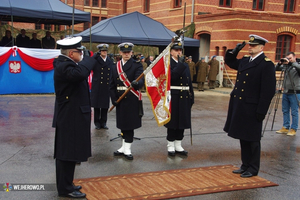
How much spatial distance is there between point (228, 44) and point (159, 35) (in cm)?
529

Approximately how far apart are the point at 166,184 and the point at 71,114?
1.73 meters

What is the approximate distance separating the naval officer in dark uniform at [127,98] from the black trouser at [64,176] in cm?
178

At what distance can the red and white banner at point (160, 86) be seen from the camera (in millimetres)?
5543

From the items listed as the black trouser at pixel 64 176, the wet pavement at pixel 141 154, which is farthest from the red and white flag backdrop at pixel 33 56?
the black trouser at pixel 64 176

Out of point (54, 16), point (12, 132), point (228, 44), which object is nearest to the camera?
point (12, 132)

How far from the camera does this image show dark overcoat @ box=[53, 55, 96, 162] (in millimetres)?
4000

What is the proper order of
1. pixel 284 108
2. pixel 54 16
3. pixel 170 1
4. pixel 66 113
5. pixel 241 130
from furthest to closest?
pixel 170 1
pixel 54 16
pixel 284 108
pixel 241 130
pixel 66 113

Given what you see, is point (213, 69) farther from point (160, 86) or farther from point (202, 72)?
point (160, 86)

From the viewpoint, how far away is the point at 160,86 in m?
5.59

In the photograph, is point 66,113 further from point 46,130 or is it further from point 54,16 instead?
point 54,16

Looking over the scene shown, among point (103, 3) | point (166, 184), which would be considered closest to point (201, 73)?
point (166, 184)

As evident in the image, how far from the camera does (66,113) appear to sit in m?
4.05

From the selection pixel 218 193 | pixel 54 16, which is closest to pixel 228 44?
pixel 54 16

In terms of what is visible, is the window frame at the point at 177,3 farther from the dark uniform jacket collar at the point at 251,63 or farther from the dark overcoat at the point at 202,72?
the dark uniform jacket collar at the point at 251,63
